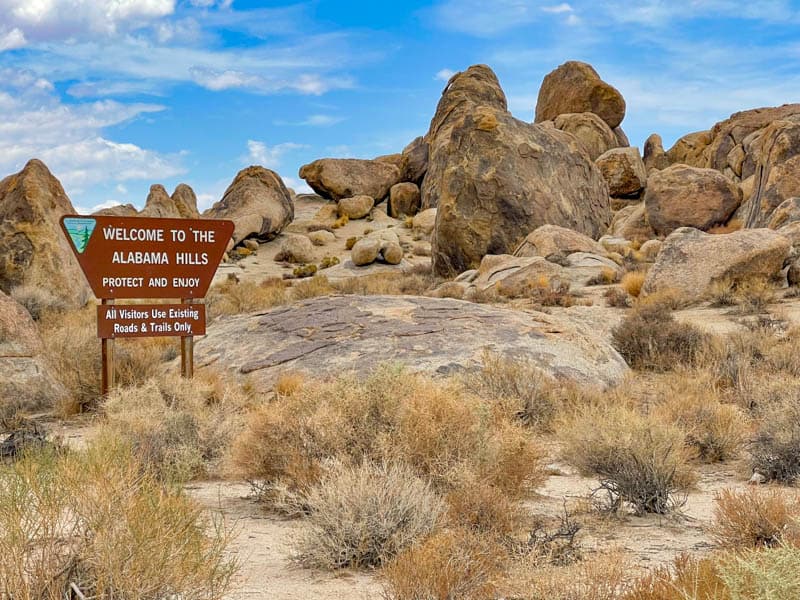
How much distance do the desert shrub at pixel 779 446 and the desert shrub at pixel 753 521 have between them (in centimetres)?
159

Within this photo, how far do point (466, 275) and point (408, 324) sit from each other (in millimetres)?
11723

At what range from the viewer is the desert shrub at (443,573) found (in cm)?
307

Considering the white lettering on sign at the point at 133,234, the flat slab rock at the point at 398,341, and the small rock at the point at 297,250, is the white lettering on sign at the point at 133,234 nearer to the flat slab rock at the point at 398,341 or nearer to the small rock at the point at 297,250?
the flat slab rock at the point at 398,341

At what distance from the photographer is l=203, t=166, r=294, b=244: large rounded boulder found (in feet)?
119

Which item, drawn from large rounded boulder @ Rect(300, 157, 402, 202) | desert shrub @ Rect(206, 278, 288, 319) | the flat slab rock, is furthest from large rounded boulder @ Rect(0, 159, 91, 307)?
large rounded boulder @ Rect(300, 157, 402, 202)

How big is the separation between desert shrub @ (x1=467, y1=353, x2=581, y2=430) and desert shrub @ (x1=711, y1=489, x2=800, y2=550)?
3118 mm

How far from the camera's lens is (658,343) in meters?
11.1

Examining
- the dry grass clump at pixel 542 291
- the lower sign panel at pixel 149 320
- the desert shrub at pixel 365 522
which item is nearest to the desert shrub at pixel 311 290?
the dry grass clump at pixel 542 291

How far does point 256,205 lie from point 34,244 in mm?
19038

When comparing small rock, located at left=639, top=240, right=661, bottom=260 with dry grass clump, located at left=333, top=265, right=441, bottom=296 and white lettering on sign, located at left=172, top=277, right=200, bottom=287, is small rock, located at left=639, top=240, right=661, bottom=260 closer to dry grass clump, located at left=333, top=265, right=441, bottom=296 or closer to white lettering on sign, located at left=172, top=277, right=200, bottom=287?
dry grass clump, located at left=333, top=265, right=441, bottom=296

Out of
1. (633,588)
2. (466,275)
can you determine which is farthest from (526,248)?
(633,588)

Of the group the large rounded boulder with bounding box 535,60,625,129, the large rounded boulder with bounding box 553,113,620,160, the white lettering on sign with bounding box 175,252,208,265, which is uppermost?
the large rounded boulder with bounding box 535,60,625,129

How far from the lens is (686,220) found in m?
28.5

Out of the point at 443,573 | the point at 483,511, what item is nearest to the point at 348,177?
the point at 483,511
